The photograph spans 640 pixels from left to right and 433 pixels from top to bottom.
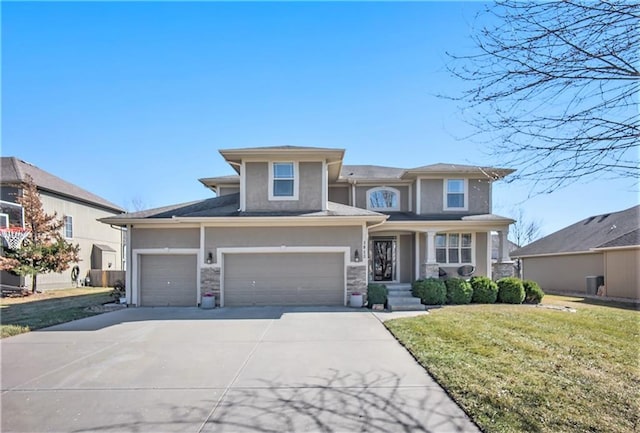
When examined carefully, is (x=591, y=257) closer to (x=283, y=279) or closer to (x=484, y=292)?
(x=484, y=292)

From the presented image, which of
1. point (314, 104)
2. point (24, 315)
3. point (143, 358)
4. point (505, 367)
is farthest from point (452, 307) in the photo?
point (24, 315)

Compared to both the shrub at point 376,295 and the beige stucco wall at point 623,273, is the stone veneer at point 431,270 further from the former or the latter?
the beige stucco wall at point 623,273

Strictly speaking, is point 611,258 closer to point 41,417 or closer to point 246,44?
point 246,44

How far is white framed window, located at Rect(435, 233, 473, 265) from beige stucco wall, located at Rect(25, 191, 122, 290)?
18.5 m

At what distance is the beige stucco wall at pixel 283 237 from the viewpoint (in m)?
12.1

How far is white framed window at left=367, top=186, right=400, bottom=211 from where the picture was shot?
53.8 feet

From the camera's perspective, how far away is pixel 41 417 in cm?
395

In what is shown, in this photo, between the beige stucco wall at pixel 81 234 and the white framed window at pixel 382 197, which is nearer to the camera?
the white framed window at pixel 382 197

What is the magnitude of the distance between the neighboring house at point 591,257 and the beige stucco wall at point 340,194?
1245 centimetres

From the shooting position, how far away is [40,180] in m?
19.6

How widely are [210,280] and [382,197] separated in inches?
340

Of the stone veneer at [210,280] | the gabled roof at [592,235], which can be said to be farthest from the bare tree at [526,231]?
the stone veneer at [210,280]

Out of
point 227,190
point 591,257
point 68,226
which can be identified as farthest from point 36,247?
point 591,257

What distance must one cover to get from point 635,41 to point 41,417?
7.41 meters
